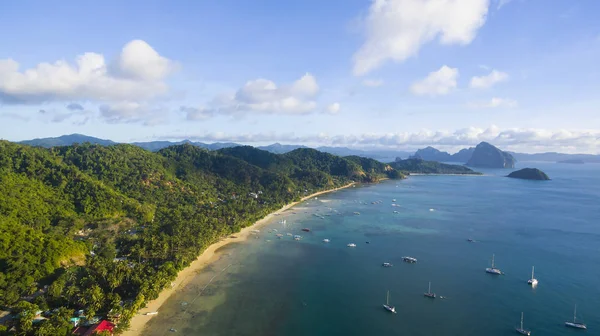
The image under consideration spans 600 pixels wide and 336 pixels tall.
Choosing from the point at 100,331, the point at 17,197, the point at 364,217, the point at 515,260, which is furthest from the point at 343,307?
the point at 17,197

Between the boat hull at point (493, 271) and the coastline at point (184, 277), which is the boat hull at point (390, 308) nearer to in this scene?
the boat hull at point (493, 271)

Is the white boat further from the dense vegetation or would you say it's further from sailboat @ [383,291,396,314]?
the dense vegetation

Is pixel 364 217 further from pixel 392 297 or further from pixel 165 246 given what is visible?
pixel 165 246

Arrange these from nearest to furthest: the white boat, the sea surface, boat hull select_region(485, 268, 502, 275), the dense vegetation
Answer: the sea surface
the dense vegetation
boat hull select_region(485, 268, 502, 275)
the white boat

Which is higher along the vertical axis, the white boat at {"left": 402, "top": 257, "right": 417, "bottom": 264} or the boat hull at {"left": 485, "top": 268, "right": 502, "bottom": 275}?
the boat hull at {"left": 485, "top": 268, "right": 502, "bottom": 275}

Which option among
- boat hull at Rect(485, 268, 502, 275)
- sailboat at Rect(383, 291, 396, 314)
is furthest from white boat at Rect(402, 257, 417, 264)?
sailboat at Rect(383, 291, 396, 314)

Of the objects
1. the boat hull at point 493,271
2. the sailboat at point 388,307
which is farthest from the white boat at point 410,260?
the sailboat at point 388,307

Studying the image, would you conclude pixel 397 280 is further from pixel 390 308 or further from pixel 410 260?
pixel 390 308
